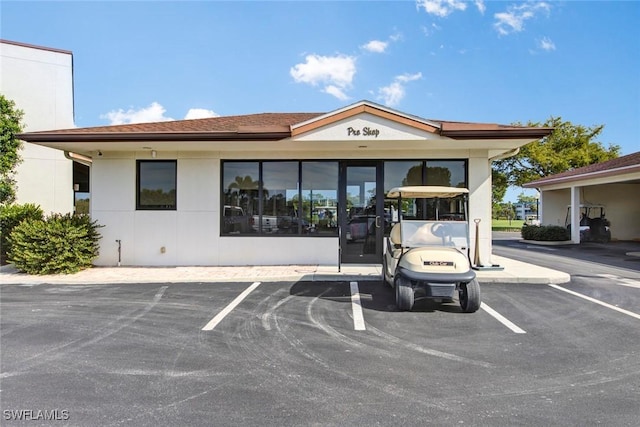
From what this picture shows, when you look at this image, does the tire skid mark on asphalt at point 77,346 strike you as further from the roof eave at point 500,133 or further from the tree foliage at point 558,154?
the tree foliage at point 558,154

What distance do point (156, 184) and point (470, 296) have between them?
7.96 meters

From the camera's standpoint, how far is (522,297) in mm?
6344

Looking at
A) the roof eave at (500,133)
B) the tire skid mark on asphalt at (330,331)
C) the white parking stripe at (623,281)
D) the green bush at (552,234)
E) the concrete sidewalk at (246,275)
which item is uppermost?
the roof eave at (500,133)

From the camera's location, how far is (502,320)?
16.7 ft

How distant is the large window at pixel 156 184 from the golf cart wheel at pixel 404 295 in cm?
659

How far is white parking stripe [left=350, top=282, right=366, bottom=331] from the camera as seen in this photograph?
4832mm

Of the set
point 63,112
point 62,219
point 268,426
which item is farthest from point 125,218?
point 63,112

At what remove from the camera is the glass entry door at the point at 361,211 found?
365 inches

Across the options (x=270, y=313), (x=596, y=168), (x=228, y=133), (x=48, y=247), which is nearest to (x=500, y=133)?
(x=228, y=133)

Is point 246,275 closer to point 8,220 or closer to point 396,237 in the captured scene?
point 396,237

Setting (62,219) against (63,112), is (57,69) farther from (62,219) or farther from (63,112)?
(62,219)

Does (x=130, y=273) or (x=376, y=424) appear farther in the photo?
(x=130, y=273)

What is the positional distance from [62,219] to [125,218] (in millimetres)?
1336

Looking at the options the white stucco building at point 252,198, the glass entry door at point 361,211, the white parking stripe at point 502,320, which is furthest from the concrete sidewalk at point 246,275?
the white parking stripe at point 502,320
